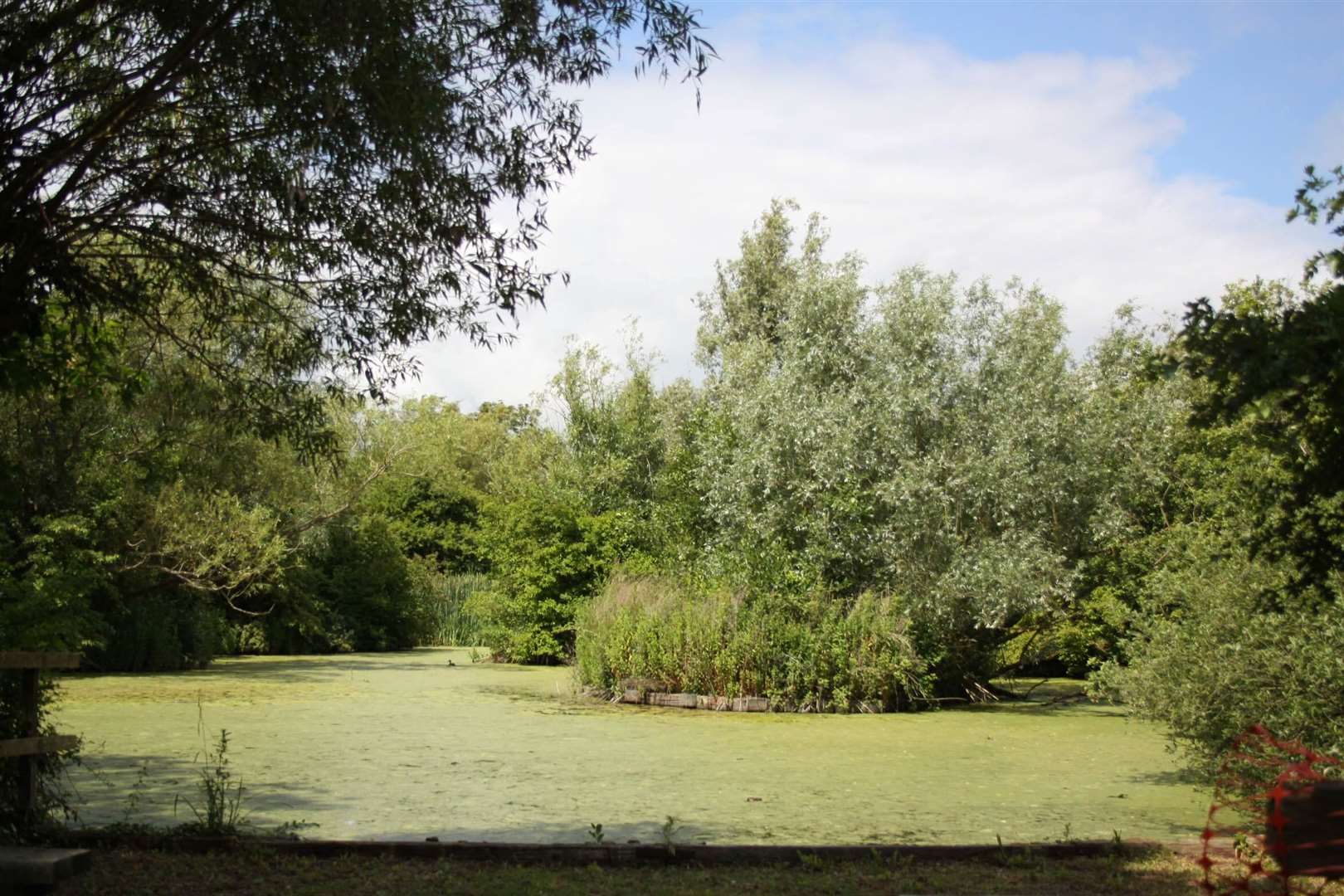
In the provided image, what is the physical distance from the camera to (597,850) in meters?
5.40

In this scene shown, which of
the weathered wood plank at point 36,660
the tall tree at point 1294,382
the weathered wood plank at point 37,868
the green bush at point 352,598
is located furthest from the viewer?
the green bush at point 352,598

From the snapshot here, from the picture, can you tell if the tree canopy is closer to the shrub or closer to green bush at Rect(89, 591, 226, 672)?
green bush at Rect(89, 591, 226, 672)

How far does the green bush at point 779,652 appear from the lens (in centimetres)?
1346

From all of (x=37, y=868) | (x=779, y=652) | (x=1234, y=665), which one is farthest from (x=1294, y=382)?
(x=779, y=652)

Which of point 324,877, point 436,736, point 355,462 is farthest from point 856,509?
point 355,462

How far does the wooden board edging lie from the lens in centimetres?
539

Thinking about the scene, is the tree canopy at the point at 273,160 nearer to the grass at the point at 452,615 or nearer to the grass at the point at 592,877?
the grass at the point at 592,877

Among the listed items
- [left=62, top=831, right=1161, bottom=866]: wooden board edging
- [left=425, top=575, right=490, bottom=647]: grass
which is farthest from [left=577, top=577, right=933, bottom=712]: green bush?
[left=425, top=575, right=490, bottom=647]: grass

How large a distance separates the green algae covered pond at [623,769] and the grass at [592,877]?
2.60ft

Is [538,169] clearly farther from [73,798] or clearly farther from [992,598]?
[992,598]

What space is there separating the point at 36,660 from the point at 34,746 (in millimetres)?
390

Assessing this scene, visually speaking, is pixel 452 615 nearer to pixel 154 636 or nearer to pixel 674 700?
pixel 154 636

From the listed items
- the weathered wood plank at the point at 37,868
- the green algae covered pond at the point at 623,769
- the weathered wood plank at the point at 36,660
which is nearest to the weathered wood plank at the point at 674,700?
the green algae covered pond at the point at 623,769

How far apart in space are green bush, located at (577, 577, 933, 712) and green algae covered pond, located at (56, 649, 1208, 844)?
59 centimetres
